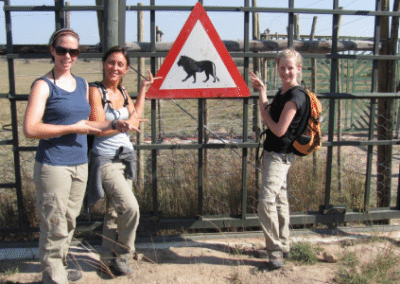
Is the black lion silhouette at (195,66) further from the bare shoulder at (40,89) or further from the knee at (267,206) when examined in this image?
the bare shoulder at (40,89)

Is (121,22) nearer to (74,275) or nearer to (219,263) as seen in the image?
(74,275)

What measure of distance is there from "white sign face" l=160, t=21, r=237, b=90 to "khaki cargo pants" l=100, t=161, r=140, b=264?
0.96 metres

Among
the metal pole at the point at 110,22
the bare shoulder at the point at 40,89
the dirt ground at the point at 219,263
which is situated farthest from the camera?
the metal pole at the point at 110,22

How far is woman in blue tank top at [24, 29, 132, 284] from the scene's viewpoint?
2.51 metres

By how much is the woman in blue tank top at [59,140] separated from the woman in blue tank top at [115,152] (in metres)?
0.12

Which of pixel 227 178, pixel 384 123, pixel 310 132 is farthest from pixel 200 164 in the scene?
pixel 384 123

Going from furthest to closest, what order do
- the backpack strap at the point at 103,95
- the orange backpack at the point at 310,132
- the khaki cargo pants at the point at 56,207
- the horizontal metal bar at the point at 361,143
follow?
the horizontal metal bar at the point at 361,143 < the orange backpack at the point at 310,132 < the backpack strap at the point at 103,95 < the khaki cargo pants at the point at 56,207

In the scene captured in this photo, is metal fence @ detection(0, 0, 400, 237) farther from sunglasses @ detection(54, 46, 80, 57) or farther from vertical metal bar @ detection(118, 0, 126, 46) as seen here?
sunglasses @ detection(54, 46, 80, 57)

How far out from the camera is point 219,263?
3455 millimetres

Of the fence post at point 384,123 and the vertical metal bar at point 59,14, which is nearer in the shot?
the vertical metal bar at point 59,14

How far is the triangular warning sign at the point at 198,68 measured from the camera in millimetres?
3512

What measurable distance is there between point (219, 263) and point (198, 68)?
1.68 metres

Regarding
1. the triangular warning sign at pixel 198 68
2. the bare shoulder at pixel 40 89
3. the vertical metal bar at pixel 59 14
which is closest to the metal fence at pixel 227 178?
the vertical metal bar at pixel 59 14

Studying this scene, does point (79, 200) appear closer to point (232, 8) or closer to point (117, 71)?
point (117, 71)
